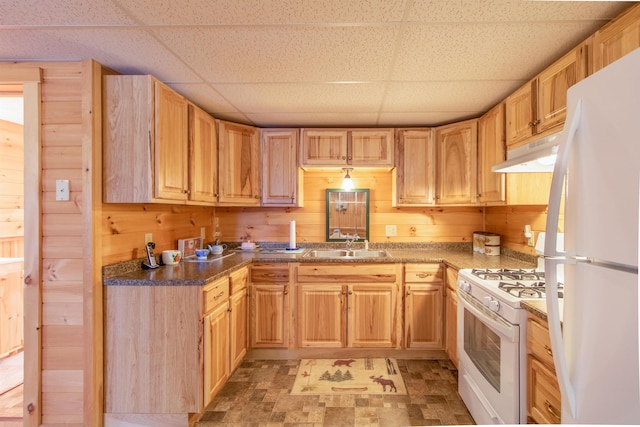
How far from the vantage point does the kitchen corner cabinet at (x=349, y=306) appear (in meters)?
2.85

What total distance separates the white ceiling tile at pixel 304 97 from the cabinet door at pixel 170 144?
33 cm

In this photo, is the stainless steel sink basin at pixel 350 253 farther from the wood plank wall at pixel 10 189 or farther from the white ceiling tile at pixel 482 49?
the wood plank wall at pixel 10 189

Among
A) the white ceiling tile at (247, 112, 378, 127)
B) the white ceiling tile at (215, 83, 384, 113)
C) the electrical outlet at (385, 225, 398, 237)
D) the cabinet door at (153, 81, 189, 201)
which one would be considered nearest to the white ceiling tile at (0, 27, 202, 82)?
the cabinet door at (153, 81, 189, 201)

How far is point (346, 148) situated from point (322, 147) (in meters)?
0.23

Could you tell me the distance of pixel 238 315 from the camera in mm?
2584

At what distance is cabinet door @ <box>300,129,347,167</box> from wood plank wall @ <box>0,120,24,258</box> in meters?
2.86

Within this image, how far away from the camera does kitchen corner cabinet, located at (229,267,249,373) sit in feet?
7.93

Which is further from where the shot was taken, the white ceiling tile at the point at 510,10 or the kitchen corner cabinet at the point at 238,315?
the kitchen corner cabinet at the point at 238,315

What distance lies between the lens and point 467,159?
9.52 ft

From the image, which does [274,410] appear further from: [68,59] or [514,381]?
[68,59]

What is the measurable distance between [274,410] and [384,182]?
2328 mm

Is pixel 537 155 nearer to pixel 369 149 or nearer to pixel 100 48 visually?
pixel 369 149

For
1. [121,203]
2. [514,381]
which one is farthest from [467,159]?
[121,203]

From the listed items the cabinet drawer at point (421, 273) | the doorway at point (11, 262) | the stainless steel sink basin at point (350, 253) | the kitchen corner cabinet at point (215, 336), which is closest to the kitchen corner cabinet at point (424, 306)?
the cabinet drawer at point (421, 273)
